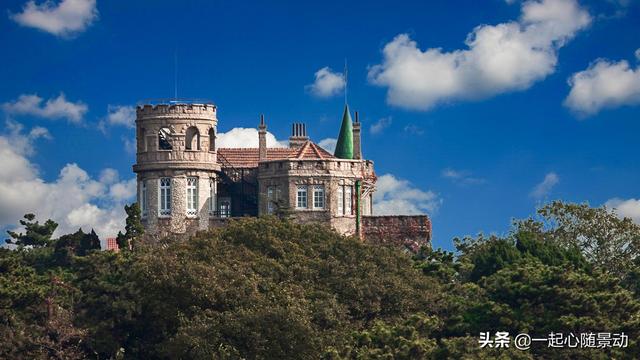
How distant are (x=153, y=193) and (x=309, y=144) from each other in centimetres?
855

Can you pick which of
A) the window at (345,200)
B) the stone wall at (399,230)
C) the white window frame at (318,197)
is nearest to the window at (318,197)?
the white window frame at (318,197)

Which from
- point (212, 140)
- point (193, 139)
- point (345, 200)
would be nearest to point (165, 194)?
point (193, 139)

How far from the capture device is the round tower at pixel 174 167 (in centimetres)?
8000

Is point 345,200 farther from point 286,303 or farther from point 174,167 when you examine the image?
point 286,303

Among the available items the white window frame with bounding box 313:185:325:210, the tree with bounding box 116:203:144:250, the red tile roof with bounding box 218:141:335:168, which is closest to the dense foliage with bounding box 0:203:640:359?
the tree with bounding box 116:203:144:250

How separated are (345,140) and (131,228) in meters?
15.0

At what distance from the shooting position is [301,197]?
79.7m

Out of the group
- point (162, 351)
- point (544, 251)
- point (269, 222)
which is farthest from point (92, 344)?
point (544, 251)

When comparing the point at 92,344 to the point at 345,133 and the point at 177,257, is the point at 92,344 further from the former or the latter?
the point at 345,133

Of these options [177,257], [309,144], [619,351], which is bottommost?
[619,351]

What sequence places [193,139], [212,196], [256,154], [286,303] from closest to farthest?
[286,303] < [193,139] < [212,196] < [256,154]

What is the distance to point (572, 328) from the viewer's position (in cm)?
6175

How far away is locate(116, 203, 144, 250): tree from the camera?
76.9m

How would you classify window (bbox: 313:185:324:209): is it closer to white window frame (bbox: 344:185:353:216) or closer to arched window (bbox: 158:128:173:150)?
white window frame (bbox: 344:185:353:216)
